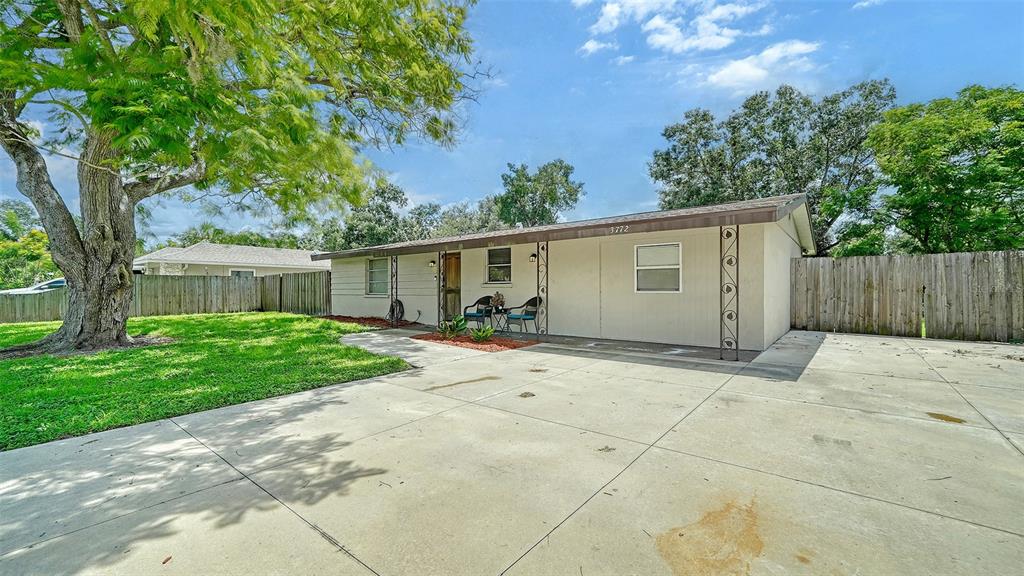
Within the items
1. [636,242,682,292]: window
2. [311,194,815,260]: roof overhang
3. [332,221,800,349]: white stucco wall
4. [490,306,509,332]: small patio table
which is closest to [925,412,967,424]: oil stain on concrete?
[311,194,815,260]: roof overhang

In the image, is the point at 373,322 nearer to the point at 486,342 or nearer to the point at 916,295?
the point at 486,342

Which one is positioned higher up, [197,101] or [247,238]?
[247,238]

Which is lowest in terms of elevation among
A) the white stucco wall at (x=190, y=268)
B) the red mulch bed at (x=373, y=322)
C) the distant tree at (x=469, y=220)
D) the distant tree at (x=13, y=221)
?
the red mulch bed at (x=373, y=322)

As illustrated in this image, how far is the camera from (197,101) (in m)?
4.41

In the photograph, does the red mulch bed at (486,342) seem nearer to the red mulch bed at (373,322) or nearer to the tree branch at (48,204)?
the red mulch bed at (373,322)

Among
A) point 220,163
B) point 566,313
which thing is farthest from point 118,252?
point 566,313

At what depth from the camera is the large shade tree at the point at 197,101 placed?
169 inches

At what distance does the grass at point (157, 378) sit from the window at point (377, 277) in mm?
4582

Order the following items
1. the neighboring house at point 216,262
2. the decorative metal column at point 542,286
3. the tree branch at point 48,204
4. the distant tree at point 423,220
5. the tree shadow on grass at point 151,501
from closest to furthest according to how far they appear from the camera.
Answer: the tree shadow on grass at point 151,501 < the tree branch at point 48,204 < the decorative metal column at point 542,286 < the neighboring house at point 216,262 < the distant tree at point 423,220

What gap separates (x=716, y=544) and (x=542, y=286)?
7.77m

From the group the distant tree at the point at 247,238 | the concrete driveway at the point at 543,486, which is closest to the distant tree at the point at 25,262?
the distant tree at the point at 247,238

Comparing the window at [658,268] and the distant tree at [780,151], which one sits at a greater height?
the distant tree at [780,151]

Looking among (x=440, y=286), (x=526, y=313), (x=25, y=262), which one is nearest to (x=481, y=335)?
(x=526, y=313)

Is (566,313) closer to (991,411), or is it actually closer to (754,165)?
(991,411)
